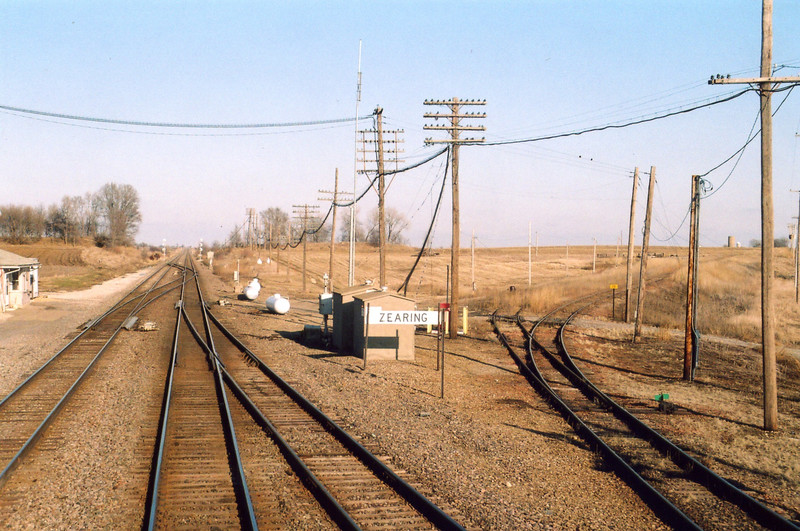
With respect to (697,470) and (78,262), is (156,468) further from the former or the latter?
(78,262)

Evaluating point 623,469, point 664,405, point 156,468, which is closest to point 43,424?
point 156,468

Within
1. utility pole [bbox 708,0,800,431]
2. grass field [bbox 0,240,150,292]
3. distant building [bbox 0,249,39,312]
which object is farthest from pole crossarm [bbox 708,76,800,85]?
grass field [bbox 0,240,150,292]

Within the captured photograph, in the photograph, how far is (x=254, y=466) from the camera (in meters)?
8.42

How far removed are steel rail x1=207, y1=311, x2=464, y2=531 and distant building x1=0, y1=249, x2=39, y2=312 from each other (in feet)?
75.8

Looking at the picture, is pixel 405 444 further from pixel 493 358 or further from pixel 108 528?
pixel 493 358

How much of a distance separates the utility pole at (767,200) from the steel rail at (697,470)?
7.85 ft

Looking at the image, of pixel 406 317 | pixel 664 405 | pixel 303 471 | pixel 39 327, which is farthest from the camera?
pixel 39 327

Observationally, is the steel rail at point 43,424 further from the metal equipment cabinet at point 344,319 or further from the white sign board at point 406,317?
the metal equipment cabinet at point 344,319

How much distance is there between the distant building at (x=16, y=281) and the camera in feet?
99.7

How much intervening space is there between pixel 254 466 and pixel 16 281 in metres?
33.1

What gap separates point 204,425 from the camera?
10586 mm

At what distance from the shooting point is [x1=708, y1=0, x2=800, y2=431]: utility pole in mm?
11344

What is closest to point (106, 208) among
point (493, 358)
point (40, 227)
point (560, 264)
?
point (40, 227)

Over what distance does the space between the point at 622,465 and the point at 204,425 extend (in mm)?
6824
